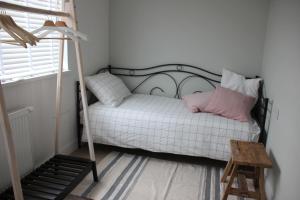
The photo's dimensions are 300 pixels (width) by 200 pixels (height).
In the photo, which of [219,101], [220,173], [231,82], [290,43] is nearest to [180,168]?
[220,173]

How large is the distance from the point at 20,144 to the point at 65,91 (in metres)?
0.82

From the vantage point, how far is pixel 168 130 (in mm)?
2660

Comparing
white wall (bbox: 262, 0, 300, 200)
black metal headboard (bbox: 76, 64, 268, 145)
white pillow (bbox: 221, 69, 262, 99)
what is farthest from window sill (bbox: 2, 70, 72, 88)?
white wall (bbox: 262, 0, 300, 200)

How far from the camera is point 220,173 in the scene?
2633 millimetres

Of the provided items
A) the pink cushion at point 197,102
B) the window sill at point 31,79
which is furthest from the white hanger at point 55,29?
the pink cushion at point 197,102

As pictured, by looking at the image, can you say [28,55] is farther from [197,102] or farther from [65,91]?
[197,102]

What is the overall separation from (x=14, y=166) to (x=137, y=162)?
1.50m

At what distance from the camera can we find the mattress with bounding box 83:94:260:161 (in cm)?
256

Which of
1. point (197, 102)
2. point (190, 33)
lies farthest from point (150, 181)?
point (190, 33)

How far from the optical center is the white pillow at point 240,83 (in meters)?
2.98

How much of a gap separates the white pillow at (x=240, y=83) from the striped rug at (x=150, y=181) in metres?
0.97

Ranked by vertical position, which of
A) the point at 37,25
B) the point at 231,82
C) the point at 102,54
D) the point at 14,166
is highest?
the point at 37,25

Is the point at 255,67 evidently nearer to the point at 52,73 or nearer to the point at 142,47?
the point at 142,47

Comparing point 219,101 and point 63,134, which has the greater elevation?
point 219,101
